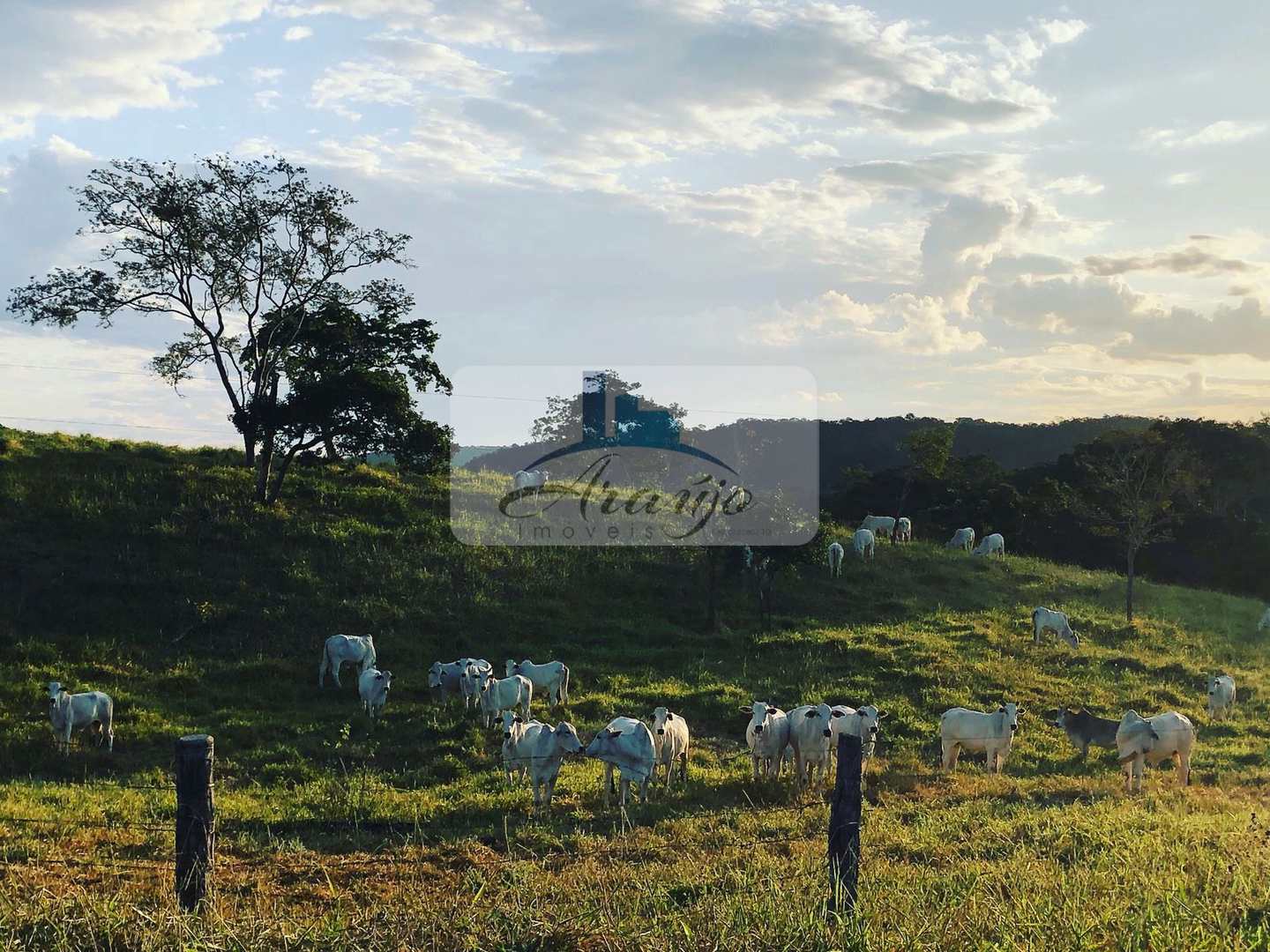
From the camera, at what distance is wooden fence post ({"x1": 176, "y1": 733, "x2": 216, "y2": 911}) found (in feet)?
25.3

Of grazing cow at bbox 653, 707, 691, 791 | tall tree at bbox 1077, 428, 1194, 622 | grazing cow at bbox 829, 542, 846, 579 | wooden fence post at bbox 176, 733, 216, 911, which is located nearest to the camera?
wooden fence post at bbox 176, 733, 216, 911

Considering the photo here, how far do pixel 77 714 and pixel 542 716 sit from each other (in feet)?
28.2

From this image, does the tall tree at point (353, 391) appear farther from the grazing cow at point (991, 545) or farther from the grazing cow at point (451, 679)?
the grazing cow at point (991, 545)

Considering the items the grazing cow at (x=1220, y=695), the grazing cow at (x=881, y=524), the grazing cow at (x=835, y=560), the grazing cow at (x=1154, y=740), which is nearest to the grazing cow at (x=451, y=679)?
the grazing cow at (x=1154, y=740)

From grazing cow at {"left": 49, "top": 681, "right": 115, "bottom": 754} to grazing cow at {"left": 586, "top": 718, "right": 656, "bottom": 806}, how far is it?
30.9 ft

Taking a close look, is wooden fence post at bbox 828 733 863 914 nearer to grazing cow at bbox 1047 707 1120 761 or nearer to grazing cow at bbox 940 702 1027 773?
grazing cow at bbox 940 702 1027 773

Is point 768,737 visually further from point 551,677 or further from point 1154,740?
point 1154,740

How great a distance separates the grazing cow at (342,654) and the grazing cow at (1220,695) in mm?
20129

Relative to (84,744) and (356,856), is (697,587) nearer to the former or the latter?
(84,744)

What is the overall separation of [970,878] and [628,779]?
6429 millimetres

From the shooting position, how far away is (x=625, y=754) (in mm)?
14461

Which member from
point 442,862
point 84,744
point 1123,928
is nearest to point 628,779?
point 442,862

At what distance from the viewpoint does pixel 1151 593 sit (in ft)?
134

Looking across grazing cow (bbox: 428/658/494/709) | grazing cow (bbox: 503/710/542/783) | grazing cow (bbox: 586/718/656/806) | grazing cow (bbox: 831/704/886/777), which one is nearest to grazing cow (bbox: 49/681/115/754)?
grazing cow (bbox: 428/658/494/709)
